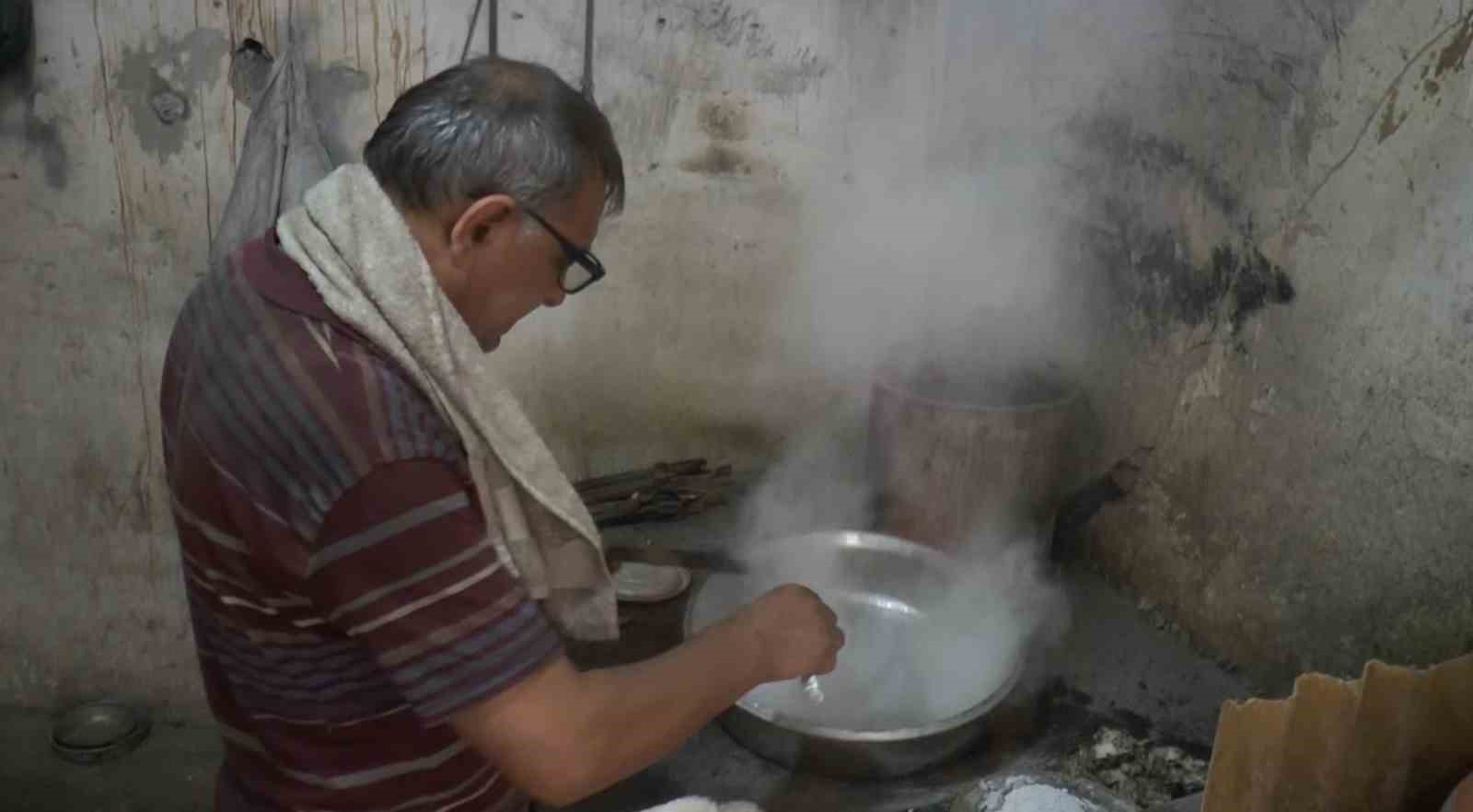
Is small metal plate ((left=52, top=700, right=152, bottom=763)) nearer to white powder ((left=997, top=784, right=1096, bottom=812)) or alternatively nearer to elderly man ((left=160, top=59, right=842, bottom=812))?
elderly man ((left=160, top=59, right=842, bottom=812))

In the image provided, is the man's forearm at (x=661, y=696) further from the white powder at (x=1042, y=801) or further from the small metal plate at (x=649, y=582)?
the small metal plate at (x=649, y=582)

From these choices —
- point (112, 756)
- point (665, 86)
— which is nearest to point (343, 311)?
point (665, 86)

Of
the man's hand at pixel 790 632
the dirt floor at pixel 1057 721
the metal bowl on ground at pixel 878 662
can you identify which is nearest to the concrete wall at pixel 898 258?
the dirt floor at pixel 1057 721

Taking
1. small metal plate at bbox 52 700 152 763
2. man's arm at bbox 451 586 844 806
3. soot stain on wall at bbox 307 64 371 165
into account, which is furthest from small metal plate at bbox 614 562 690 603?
small metal plate at bbox 52 700 152 763

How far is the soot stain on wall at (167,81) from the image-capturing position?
277 centimetres

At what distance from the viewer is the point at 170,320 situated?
3.03m

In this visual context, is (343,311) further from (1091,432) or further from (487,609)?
(1091,432)

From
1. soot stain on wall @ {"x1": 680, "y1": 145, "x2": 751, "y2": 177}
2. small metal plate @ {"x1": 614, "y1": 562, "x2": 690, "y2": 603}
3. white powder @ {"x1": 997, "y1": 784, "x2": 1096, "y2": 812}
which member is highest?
soot stain on wall @ {"x1": 680, "y1": 145, "x2": 751, "y2": 177}

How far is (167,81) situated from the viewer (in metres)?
2.80

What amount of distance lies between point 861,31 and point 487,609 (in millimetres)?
2166

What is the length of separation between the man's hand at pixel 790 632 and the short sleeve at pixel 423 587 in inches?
20.3

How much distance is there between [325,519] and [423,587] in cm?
12

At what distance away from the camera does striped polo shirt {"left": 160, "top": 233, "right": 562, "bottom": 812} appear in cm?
120

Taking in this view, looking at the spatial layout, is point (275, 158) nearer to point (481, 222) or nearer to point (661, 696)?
point (481, 222)
